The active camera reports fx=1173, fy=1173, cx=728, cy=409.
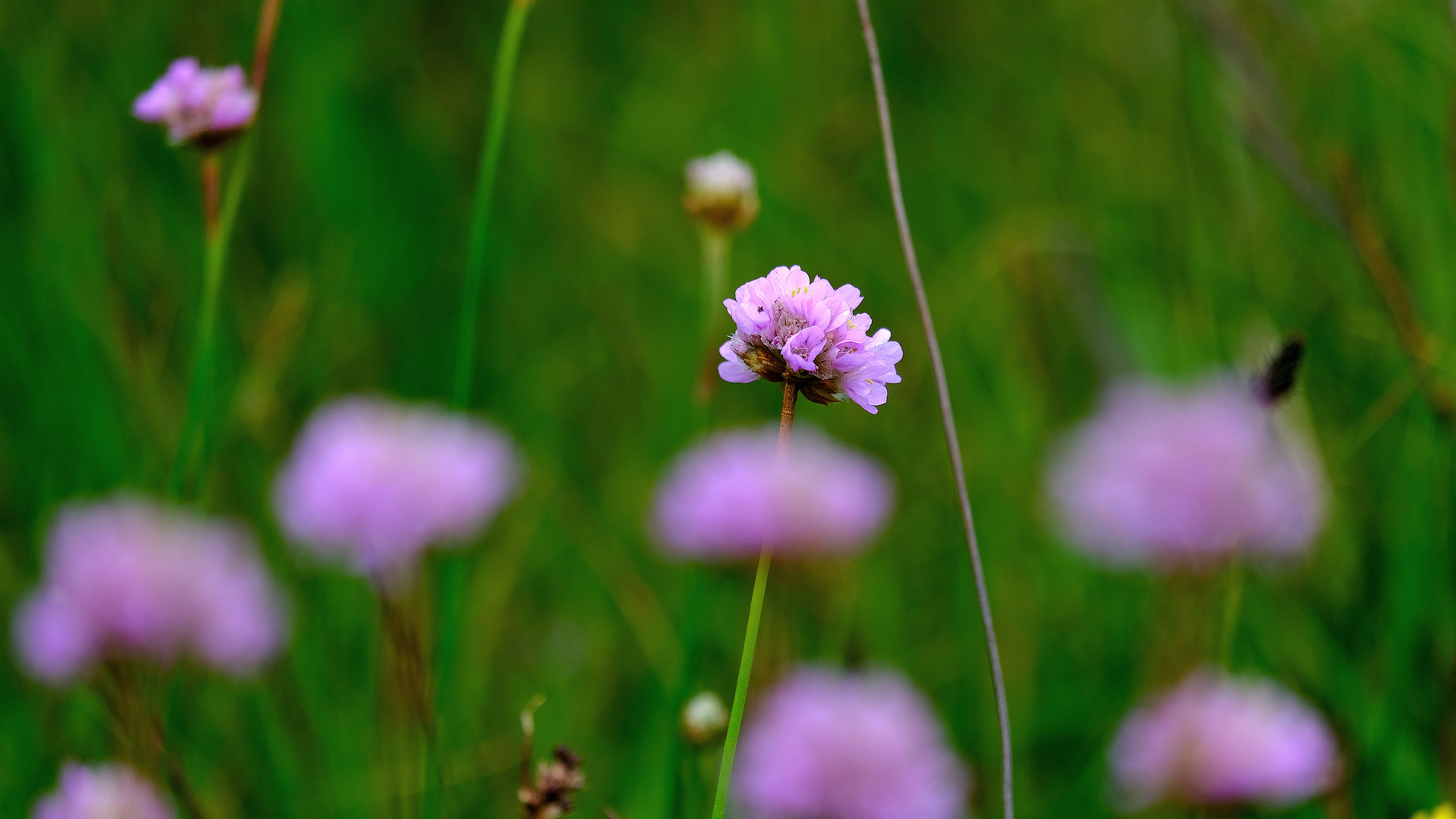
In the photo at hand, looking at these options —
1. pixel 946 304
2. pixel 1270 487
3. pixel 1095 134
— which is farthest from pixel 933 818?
pixel 1095 134

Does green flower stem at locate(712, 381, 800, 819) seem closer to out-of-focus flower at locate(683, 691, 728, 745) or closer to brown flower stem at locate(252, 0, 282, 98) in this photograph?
out-of-focus flower at locate(683, 691, 728, 745)

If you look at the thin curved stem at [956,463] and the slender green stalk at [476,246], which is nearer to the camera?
the thin curved stem at [956,463]

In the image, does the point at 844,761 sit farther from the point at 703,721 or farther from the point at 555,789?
the point at 555,789

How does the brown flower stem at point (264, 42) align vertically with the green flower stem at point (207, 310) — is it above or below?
above

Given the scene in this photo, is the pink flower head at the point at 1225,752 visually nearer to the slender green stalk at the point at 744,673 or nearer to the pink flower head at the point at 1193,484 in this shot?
the pink flower head at the point at 1193,484

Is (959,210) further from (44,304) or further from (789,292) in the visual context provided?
(789,292)

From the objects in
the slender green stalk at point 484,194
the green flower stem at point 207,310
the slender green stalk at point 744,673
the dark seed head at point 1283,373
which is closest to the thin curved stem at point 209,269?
the green flower stem at point 207,310

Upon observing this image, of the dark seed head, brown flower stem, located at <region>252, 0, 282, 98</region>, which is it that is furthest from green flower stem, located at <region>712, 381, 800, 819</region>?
brown flower stem, located at <region>252, 0, 282, 98</region>

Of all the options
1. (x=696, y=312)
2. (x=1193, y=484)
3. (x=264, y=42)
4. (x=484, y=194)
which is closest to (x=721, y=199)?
(x=484, y=194)
